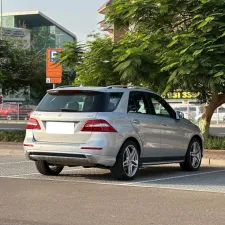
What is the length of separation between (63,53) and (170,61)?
5.41 metres

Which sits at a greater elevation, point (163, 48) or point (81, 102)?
point (163, 48)

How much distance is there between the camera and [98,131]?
9.58 m

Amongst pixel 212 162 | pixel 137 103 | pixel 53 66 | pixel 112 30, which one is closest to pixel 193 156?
pixel 212 162

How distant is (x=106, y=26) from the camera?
56.4 feet

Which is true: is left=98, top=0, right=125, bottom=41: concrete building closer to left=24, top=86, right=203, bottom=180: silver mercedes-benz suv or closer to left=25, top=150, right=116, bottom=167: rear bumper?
left=24, top=86, right=203, bottom=180: silver mercedes-benz suv

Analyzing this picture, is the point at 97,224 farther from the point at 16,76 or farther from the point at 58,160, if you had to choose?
the point at 16,76

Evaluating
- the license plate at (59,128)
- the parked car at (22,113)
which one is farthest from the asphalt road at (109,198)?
the parked car at (22,113)

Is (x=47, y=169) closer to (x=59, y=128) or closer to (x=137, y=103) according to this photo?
(x=59, y=128)

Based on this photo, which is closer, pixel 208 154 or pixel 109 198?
pixel 109 198

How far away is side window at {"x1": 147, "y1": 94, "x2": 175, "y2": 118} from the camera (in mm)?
11102

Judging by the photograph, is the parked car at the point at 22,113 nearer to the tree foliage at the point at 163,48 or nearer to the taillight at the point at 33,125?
the tree foliage at the point at 163,48

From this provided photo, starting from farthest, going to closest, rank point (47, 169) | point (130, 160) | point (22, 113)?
point (22, 113)
point (47, 169)
point (130, 160)


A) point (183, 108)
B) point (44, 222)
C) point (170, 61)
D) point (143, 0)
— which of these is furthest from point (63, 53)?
point (183, 108)

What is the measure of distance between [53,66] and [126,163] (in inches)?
365
